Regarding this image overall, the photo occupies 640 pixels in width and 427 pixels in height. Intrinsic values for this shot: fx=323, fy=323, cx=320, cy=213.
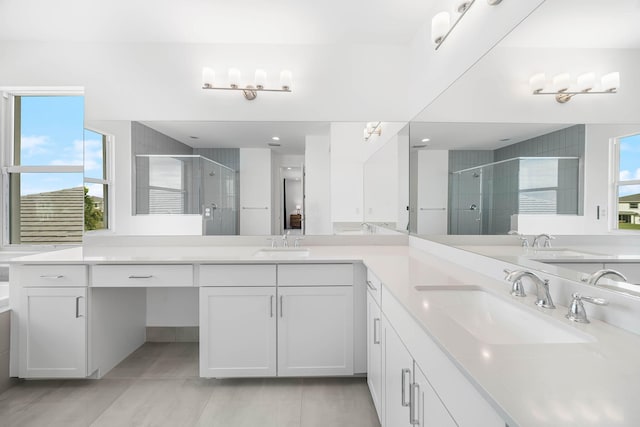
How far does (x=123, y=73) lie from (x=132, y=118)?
37 cm

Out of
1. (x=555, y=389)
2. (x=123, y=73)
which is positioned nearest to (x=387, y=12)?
(x=123, y=73)

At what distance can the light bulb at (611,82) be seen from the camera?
83 cm

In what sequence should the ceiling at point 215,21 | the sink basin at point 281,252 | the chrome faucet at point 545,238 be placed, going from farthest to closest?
the sink basin at point 281,252
the ceiling at point 215,21
the chrome faucet at point 545,238

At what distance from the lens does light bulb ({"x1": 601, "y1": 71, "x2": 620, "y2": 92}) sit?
0.83 meters

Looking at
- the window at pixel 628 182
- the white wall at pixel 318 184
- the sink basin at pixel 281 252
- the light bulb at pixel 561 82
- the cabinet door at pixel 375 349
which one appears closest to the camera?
the window at pixel 628 182

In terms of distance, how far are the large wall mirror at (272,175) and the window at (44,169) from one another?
82 centimetres

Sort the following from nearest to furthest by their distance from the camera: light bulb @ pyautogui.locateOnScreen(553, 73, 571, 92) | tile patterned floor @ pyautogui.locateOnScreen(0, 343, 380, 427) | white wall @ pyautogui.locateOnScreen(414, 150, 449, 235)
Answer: light bulb @ pyautogui.locateOnScreen(553, 73, 571, 92) → tile patterned floor @ pyautogui.locateOnScreen(0, 343, 380, 427) → white wall @ pyautogui.locateOnScreen(414, 150, 449, 235)

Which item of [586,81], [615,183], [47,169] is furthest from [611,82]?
[47,169]

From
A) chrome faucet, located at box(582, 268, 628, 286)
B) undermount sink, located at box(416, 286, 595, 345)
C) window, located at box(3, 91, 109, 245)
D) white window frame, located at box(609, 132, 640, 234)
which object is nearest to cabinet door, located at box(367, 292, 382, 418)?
undermount sink, located at box(416, 286, 595, 345)

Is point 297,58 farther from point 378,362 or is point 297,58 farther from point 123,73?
point 378,362

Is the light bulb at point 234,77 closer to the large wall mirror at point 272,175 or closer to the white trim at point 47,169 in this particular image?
the large wall mirror at point 272,175

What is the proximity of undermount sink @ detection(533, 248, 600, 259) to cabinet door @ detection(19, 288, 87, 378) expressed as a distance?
2.53 meters

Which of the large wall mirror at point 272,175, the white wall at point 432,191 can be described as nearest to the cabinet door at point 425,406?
the white wall at point 432,191

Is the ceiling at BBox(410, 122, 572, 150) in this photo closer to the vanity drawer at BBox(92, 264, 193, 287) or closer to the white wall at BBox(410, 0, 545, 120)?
the white wall at BBox(410, 0, 545, 120)
